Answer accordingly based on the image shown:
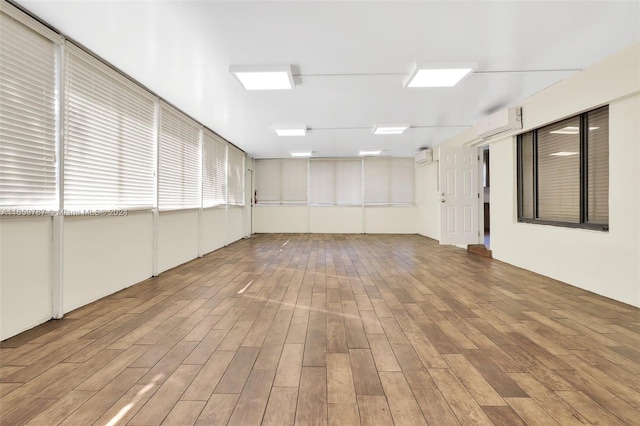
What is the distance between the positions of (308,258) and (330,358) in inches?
160

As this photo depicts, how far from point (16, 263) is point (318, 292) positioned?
2763 mm

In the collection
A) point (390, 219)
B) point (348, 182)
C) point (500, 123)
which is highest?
point (500, 123)

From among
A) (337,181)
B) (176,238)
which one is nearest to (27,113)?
(176,238)

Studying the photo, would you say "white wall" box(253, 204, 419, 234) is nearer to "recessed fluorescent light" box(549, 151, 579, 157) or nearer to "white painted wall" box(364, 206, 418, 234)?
"white painted wall" box(364, 206, 418, 234)

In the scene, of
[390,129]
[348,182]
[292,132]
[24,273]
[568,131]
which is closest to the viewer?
[24,273]

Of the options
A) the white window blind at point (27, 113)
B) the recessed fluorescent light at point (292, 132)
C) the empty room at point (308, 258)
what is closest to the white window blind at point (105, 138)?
the empty room at point (308, 258)

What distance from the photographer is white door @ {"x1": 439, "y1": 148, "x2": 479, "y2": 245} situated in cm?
707

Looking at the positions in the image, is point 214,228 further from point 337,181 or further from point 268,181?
point 337,181

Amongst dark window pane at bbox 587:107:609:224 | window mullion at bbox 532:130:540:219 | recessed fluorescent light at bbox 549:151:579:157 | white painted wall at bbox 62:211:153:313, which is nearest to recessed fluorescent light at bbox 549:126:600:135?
dark window pane at bbox 587:107:609:224

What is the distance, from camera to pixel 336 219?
11.2 metres

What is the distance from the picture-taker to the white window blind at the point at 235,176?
28.1ft

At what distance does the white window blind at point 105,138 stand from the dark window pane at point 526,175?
5.83m

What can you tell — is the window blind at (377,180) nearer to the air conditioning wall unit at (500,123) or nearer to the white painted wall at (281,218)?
the white painted wall at (281,218)

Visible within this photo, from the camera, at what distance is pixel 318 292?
3.87 meters
